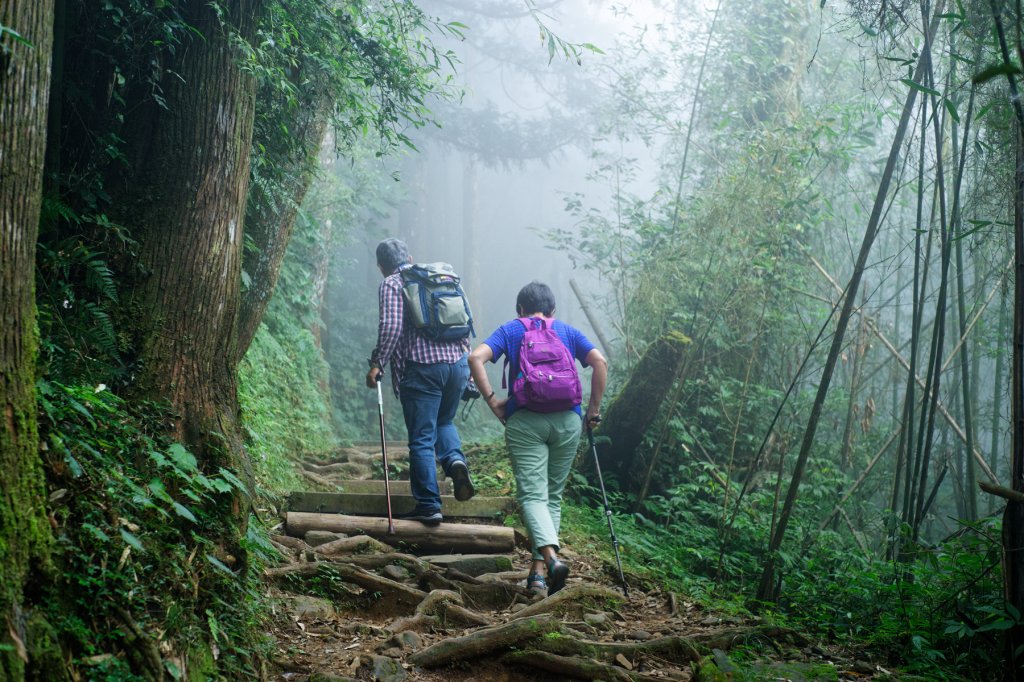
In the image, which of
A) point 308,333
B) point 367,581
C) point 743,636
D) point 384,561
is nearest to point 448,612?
point 367,581

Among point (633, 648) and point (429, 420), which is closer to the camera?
point (633, 648)

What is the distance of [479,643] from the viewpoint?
13.5ft

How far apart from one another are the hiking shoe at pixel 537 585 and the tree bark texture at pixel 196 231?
87.6 inches

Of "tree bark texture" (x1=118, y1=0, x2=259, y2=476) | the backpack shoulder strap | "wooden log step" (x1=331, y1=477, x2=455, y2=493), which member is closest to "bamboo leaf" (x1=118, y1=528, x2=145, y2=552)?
"tree bark texture" (x1=118, y1=0, x2=259, y2=476)

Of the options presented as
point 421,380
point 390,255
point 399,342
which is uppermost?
point 390,255

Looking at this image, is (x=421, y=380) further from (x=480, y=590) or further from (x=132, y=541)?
(x=132, y=541)

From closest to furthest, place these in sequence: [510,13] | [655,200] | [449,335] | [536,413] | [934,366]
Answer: [934,366] < [536,413] < [449,335] < [655,200] < [510,13]

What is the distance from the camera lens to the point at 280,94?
5969 millimetres

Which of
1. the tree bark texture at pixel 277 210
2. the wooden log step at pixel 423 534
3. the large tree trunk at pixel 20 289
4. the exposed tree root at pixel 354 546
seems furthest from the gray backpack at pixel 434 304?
the large tree trunk at pixel 20 289

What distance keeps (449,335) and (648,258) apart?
6075 millimetres

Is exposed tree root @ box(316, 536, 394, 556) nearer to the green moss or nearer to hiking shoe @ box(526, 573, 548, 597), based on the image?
hiking shoe @ box(526, 573, 548, 597)

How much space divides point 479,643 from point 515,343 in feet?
7.27

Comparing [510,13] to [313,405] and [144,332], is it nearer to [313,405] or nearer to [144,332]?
[313,405]

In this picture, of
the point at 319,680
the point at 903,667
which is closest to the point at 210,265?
the point at 319,680
